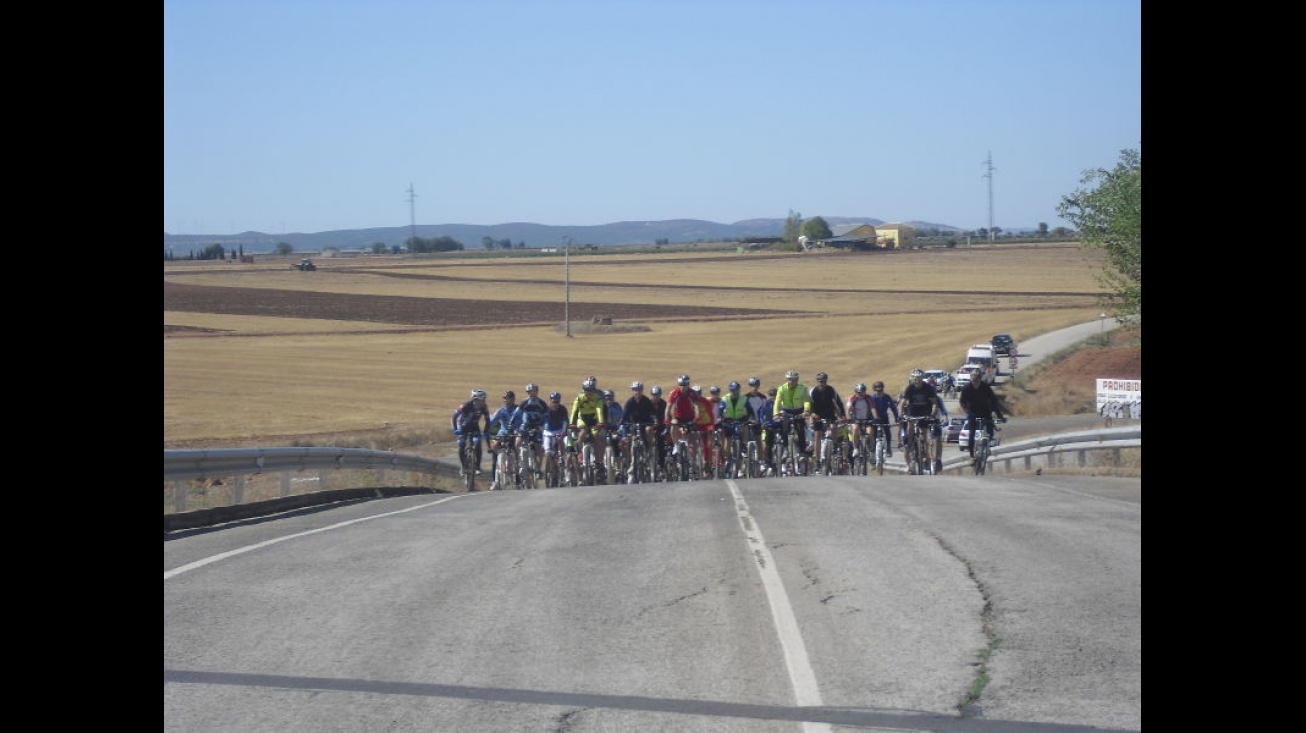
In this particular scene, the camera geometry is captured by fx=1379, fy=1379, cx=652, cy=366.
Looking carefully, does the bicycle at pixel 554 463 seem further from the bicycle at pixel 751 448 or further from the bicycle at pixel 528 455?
the bicycle at pixel 751 448

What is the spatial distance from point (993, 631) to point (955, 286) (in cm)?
11333

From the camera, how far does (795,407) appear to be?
23.3 meters

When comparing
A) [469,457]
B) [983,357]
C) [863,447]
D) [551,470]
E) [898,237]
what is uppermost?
[898,237]

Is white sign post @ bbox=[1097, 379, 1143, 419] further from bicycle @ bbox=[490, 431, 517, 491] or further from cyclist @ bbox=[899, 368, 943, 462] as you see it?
bicycle @ bbox=[490, 431, 517, 491]

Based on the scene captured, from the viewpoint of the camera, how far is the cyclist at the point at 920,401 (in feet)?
74.9

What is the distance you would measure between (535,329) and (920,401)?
60976mm

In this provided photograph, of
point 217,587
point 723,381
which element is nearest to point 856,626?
point 217,587

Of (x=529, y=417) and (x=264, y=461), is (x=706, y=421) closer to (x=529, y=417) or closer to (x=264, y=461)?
(x=529, y=417)

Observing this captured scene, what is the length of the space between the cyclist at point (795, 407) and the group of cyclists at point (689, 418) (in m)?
0.02

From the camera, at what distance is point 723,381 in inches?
2085

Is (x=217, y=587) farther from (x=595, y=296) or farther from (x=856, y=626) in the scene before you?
(x=595, y=296)

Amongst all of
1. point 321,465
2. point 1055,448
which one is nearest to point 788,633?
point 321,465
